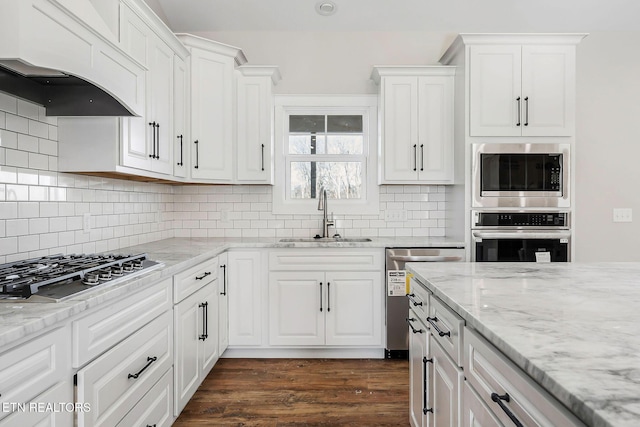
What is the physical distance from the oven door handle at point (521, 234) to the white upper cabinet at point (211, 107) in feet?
7.03

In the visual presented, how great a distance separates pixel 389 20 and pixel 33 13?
302 cm

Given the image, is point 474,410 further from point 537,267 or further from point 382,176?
point 382,176

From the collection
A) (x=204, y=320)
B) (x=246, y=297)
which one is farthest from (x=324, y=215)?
(x=204, y=320)

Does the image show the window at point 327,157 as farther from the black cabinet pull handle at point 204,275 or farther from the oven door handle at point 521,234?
the black cabinet pull handle at point 204,275

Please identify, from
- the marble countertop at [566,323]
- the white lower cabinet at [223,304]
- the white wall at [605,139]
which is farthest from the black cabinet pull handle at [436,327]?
the white wall at [605,139]

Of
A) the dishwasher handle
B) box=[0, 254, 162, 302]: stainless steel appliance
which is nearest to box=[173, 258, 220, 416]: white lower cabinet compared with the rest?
box=[0, 254, 162, 302]: stainless steel appliance

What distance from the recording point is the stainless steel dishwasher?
297 centimetres

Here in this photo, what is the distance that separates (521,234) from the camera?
2.98 m

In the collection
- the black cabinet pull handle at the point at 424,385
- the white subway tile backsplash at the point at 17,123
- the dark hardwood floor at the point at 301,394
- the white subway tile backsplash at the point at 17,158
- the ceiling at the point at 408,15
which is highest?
the ceiling at the point at 408,15

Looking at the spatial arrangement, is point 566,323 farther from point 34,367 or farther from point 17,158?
point 17,158

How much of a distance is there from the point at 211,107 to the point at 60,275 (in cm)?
201

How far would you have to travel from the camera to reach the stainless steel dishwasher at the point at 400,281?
2975 millimetres

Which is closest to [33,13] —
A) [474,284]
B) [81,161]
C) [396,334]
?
[81,161]

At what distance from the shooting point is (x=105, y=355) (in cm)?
138
